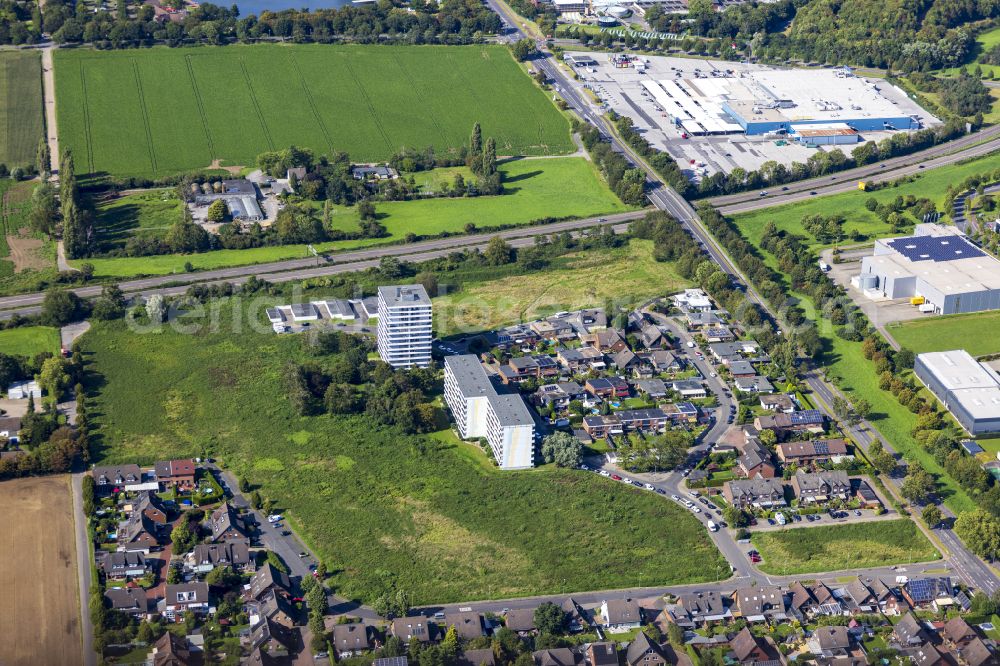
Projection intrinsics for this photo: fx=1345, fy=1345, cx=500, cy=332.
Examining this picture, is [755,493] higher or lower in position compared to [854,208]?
higher

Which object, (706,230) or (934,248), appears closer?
(934,248)

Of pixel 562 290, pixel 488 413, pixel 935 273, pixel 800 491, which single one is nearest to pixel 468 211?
pixel 562 290

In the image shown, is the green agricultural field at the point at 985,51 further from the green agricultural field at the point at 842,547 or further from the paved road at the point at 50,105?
the paved road at the point at 50,105

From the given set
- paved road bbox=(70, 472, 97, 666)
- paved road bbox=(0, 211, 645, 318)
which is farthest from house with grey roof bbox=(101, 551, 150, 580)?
paved road bbox=(0, 211, 645, 318)

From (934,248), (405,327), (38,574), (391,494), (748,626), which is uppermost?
(405,327)

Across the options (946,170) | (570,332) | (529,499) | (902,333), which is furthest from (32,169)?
(946,170)

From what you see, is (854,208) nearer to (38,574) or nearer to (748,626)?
(748,626)

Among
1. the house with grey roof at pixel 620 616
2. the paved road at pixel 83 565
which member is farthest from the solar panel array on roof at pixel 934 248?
the paved road at pixel 83 565

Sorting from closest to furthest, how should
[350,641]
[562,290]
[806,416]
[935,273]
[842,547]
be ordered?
[350,641], [842,547], [806,416], [935,273], [562,290]

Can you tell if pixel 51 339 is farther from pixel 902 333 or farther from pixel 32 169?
pixel 902 333
